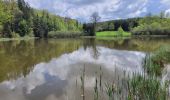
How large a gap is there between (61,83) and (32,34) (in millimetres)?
98668

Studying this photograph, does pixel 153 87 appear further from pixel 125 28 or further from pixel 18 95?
pixel 125 28

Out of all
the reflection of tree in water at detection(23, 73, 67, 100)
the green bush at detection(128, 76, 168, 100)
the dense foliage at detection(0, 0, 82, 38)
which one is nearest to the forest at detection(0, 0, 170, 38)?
the dense foliage at detection(0, 0, 82, 38)

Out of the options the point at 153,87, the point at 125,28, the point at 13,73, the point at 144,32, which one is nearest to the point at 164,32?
the point at 144,32

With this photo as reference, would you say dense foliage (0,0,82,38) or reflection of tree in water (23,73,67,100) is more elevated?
dense foliage (0,0,82,38)

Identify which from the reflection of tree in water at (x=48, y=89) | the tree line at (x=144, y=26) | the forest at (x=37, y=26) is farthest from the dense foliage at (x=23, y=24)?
the reflection of tree in water at (x=48, y=89)

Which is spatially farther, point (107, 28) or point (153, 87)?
point (107, 28)

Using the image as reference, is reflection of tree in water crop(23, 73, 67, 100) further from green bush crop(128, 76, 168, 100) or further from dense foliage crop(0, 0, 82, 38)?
dense foliage crop(0, 0, 82, 38)

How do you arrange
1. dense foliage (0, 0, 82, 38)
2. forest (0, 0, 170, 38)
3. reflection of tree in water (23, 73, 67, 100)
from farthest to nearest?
forest (0, 0, 170, 38) < dense foliage (0, 0, 82, 38) < reflection of tree in water (23, 73, 67, 100)

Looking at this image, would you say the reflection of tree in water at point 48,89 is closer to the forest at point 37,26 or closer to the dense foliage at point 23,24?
the forest at point 37,26

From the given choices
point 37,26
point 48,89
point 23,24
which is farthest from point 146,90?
point 37,26

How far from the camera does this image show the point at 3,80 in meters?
16.9

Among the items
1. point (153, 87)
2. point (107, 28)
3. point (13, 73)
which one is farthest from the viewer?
point (107, 28)

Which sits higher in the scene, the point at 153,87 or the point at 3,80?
the point at 153,87

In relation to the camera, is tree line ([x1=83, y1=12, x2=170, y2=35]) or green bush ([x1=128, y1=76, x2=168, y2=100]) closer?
green bush ([x1=128, y1=76, x2=168, y2=100])
